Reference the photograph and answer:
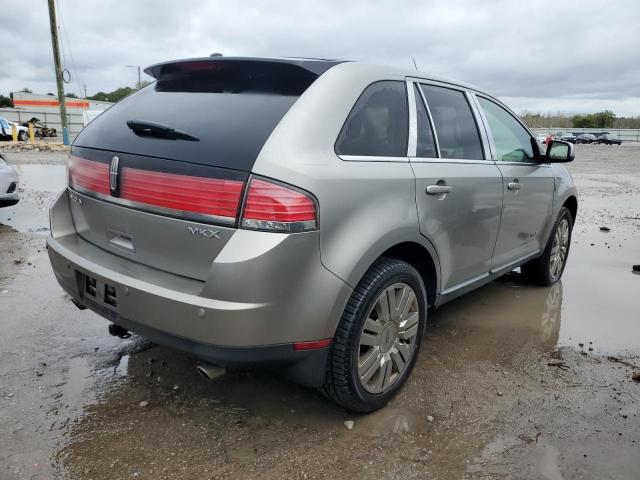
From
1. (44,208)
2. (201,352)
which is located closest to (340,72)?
(201,352)

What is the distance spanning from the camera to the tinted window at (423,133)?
2.90m

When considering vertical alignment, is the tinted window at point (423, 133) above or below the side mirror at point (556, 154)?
above

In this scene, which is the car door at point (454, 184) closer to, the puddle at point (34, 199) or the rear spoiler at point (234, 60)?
the rear spoiler at point (234, 60)

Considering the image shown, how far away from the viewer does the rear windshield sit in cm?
220

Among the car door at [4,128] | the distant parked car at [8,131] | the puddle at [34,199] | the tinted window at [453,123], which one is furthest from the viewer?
the distant parked car at [8,131]

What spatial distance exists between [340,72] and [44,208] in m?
7.00

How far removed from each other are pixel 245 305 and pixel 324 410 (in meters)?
0.97

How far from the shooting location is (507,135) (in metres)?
3.95

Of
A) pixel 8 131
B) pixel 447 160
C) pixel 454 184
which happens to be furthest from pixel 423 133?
pixel 8 131

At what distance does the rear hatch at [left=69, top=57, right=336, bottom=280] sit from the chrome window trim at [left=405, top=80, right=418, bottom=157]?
585mm

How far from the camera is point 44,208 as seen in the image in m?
7.99

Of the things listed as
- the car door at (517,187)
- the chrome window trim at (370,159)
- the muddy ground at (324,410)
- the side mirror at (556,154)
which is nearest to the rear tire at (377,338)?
the muddy ground at (324,410)

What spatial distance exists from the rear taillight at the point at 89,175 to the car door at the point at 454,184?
5.08ft

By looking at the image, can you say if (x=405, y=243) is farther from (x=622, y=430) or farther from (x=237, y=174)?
(x=622, y=430)
